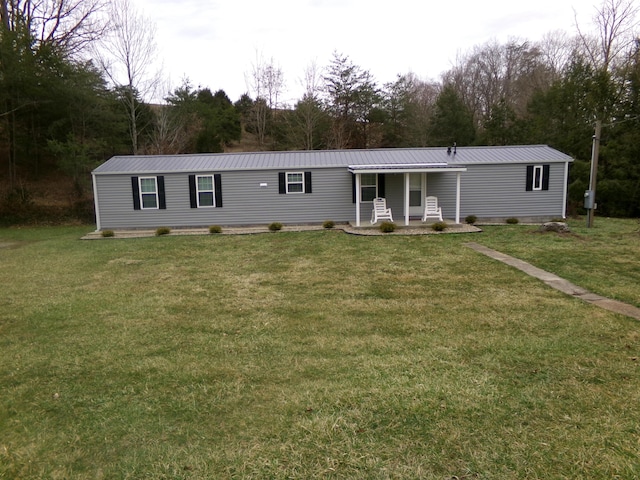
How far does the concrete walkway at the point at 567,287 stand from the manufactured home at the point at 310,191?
6.07 metres

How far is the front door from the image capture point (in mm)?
14867

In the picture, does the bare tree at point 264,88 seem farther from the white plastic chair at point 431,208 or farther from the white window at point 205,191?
the white plastic chair at point 431,208

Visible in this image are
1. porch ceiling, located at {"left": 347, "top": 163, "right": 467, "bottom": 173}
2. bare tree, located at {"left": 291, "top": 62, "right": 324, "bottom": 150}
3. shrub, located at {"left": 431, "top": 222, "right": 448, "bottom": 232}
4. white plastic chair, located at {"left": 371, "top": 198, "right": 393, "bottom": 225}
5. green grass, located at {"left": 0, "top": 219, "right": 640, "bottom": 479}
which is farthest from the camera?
bare tree, located at {"left": 291, "top": 62, "right": 324, "bottom": 150}

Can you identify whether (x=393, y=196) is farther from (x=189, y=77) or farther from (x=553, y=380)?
(x=189, y=77)

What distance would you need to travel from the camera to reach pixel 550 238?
10664mm

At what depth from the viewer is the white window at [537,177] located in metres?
14.8

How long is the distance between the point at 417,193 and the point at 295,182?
4.26 m

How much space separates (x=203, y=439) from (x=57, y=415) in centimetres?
124

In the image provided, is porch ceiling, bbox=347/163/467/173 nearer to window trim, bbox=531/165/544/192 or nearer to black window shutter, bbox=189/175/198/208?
window trim, bbox=531/165/544/192

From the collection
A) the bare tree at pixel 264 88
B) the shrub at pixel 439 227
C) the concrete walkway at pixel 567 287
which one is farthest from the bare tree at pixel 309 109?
the concrete walkway at pixel 567 287

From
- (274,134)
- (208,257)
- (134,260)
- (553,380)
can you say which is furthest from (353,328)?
(274,134)

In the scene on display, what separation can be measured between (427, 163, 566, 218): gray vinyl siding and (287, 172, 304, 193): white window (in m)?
4.39

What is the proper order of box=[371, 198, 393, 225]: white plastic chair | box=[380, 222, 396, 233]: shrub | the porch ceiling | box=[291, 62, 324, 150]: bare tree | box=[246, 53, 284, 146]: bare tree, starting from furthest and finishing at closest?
box=[246, 53, 284, 146]: bare tree, box=[291, 62, 324, 150]: bare tree, box=[371, 198, 393, 225]: white plastic chair, the porch ceiling, box=[380, 222, 396, 233]: shrub

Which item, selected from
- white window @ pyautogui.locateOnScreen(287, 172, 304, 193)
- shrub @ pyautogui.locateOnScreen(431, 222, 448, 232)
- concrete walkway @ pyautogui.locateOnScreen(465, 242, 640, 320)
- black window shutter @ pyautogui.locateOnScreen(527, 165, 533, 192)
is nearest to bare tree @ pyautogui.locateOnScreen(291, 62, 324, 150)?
white window @ pyautogui.locateOnScreen(287, 172, 304, 193)
